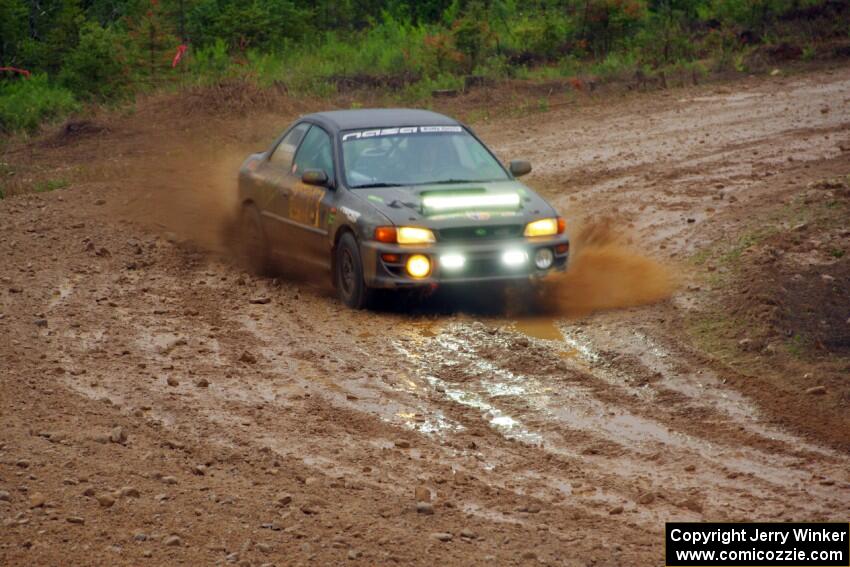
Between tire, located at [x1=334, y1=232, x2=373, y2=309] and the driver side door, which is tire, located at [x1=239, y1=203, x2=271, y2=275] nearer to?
the driver side door

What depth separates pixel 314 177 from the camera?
10.6 metres

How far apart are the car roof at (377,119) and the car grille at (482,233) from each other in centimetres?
169

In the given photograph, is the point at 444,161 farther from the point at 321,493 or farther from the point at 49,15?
the point at 49,15

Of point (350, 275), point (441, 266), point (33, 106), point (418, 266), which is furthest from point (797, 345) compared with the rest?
point (33, 106)

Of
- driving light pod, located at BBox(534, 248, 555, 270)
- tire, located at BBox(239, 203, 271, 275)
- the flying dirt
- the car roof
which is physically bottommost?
the flying dirt

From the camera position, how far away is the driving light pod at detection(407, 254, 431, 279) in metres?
9.79

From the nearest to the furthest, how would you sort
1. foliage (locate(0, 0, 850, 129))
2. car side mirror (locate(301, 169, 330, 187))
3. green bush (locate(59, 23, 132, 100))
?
car side mirror (locate(301, 169, 330, 187)) → foliage (locate(0, 0, 850, 129)) → green bush (locate(59, 23, 132, 100))

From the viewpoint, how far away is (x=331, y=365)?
860 cm

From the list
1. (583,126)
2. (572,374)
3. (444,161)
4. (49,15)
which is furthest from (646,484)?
(49,15)

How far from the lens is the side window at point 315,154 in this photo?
36.2 feet

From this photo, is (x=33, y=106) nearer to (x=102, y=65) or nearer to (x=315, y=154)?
(x=102, y=65)

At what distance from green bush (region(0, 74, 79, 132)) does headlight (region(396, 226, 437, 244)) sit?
48.9 ft

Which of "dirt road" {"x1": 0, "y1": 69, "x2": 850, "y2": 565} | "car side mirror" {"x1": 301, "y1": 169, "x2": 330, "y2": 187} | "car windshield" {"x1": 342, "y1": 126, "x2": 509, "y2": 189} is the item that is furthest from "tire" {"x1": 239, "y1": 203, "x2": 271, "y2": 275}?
"car windshield" {"x1": 342, "y1": 126, "x2": 509, "y2": 189}

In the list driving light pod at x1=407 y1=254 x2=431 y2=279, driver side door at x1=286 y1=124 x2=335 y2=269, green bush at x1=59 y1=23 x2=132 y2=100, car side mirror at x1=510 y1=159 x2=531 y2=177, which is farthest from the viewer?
green bush at x1=59 y1=23 x2=132 y2=100
